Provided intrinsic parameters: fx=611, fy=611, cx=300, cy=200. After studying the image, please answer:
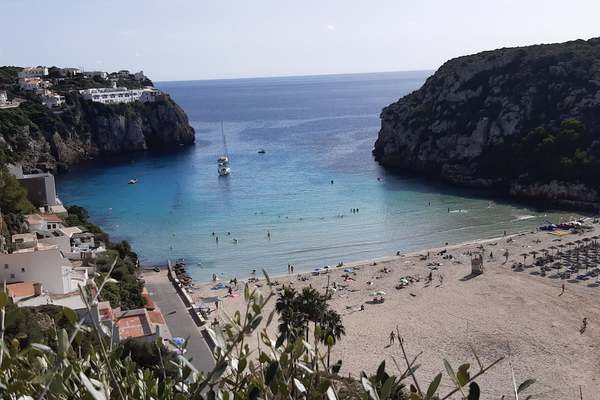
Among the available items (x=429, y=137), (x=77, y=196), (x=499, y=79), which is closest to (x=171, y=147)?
(x=77, y=196)

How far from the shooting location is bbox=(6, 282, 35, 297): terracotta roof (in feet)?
61.7

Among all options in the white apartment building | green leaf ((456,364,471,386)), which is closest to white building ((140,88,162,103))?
the white apartment building

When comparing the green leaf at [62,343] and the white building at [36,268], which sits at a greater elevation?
the green leaf at [62,343]

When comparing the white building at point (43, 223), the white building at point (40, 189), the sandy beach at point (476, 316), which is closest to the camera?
the sandy beach at point (476, 316)

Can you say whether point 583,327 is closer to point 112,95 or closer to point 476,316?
point 476,316

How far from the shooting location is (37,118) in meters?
68.1

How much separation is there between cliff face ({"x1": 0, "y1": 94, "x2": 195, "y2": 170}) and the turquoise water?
4453 mm

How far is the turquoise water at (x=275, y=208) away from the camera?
34.4m

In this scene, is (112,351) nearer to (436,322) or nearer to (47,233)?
(436,322)

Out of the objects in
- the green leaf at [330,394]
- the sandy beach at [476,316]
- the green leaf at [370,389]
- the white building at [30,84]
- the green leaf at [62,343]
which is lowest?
the sandy beach at [476,316]

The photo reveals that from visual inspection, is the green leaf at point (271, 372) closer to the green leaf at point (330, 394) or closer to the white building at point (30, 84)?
the green leaf at point (330, 394)

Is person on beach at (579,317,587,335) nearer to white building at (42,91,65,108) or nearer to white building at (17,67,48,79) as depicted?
white building at (42,91,65,108)

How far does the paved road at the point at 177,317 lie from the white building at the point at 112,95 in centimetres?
5518

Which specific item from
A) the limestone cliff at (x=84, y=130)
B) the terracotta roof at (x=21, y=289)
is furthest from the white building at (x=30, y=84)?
the terracotta roof at (x=21, y=289)
